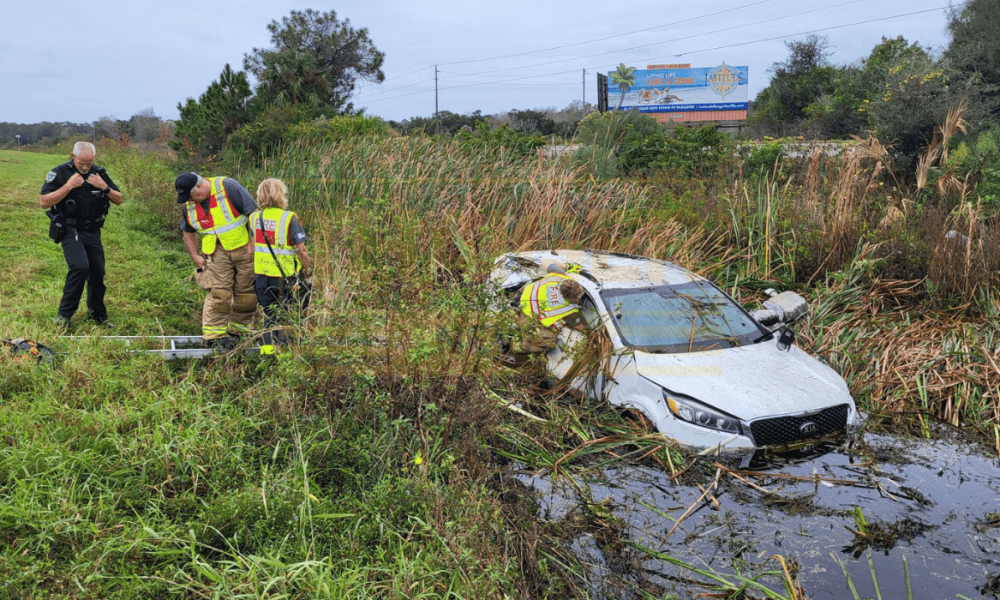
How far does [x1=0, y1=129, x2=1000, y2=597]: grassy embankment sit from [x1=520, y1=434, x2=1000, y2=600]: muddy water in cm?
21

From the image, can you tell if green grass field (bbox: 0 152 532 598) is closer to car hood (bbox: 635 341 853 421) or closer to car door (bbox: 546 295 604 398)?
car door (bbox: 546 295 604 398)

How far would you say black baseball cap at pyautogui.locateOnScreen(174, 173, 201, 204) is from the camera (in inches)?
235

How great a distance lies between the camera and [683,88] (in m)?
47.4

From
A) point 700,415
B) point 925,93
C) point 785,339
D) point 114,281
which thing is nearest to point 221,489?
point 700,415

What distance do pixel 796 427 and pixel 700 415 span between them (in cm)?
64

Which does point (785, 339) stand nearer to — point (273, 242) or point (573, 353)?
point (573, 353)

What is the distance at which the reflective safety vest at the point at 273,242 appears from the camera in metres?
6.02

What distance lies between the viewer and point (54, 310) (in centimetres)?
705

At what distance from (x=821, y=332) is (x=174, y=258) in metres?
9.05

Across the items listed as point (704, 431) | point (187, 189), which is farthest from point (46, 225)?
point (704, 431)

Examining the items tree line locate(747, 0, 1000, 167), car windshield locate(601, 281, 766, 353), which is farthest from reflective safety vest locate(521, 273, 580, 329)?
tree line locate(747, 0, 1000, 167)

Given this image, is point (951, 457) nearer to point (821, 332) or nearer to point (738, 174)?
point (821, 332)

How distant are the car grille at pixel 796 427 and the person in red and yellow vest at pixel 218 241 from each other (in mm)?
4195

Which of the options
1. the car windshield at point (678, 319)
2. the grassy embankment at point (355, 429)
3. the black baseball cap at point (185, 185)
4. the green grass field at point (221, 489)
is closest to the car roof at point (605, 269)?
the car windshield at point (678, 319)
